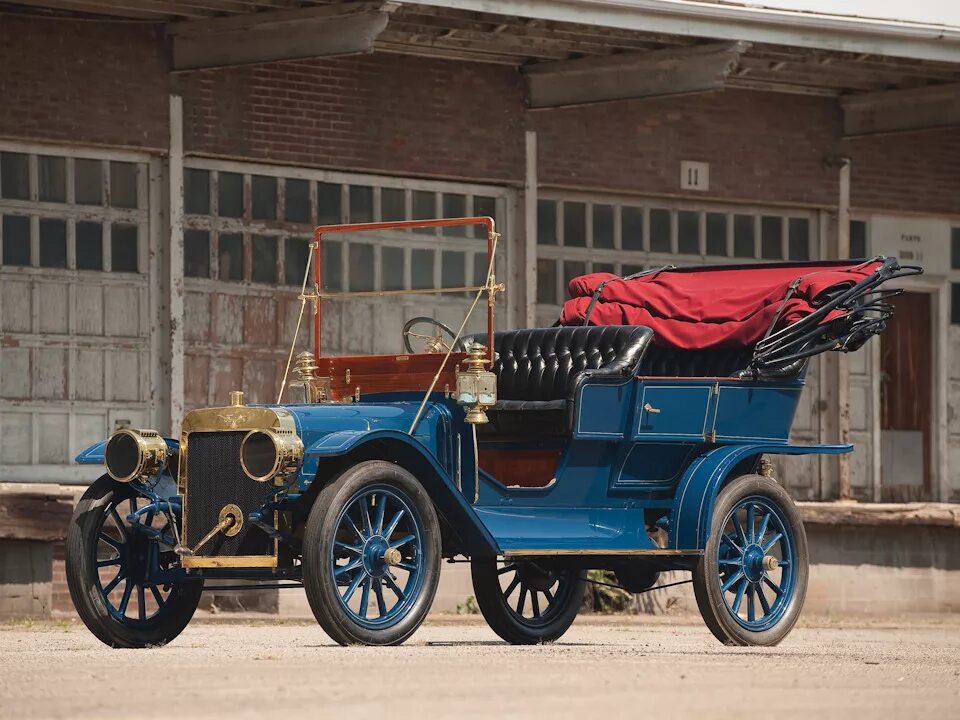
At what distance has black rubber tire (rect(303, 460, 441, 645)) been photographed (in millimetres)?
8438

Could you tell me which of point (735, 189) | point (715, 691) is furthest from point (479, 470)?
point (735, 189)

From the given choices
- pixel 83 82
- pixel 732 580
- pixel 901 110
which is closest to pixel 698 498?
pixel 732 580

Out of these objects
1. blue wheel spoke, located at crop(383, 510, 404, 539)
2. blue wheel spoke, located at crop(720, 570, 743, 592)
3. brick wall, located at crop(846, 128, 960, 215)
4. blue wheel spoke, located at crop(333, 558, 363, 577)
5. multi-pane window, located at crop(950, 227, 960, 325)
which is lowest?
blue wheel spoke, located at crop(720, 570, 743, 592)

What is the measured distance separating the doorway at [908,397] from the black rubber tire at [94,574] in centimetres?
1028

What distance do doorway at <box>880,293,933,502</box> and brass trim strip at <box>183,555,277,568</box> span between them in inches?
419

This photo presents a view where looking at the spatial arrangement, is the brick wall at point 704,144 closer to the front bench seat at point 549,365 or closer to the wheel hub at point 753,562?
the front bench seat at point 549,365

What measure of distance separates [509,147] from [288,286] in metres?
2.24

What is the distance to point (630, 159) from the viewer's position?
16.8 metres

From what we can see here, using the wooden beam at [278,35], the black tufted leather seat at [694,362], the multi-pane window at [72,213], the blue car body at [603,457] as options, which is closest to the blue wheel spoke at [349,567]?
the blue car body at [603,457]

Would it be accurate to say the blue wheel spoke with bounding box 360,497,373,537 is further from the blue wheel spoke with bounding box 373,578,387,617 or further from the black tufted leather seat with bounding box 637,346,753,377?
the black tufted leather seat with bounding box 637,346,753,377

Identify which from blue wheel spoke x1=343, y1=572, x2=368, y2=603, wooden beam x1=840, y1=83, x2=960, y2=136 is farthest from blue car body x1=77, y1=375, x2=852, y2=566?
wooden beam x1=840, y1=83, x2=960, y2=136

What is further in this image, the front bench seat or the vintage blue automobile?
the front bench seat

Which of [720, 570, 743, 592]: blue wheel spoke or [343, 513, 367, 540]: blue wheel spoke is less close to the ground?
[343, 513, 367, 540]: blue wheel spoke

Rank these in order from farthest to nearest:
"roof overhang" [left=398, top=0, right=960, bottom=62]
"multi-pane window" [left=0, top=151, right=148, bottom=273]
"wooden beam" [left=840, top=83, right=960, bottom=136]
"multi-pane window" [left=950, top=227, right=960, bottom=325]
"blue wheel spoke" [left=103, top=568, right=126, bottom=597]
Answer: "multi-pane window" [left=950, top=227, right=960, bottom=325]
"wooden beam" [left=840, top=83, right=960, bottom=136]
"roof overhang" [left=398, top=0, right=960, bottom=62]
"multi-pane window" [left=0, top=151, right=148, bottom=273]
"blue wheel spoke" [left=103, top=568, right=126, bottom=597]
